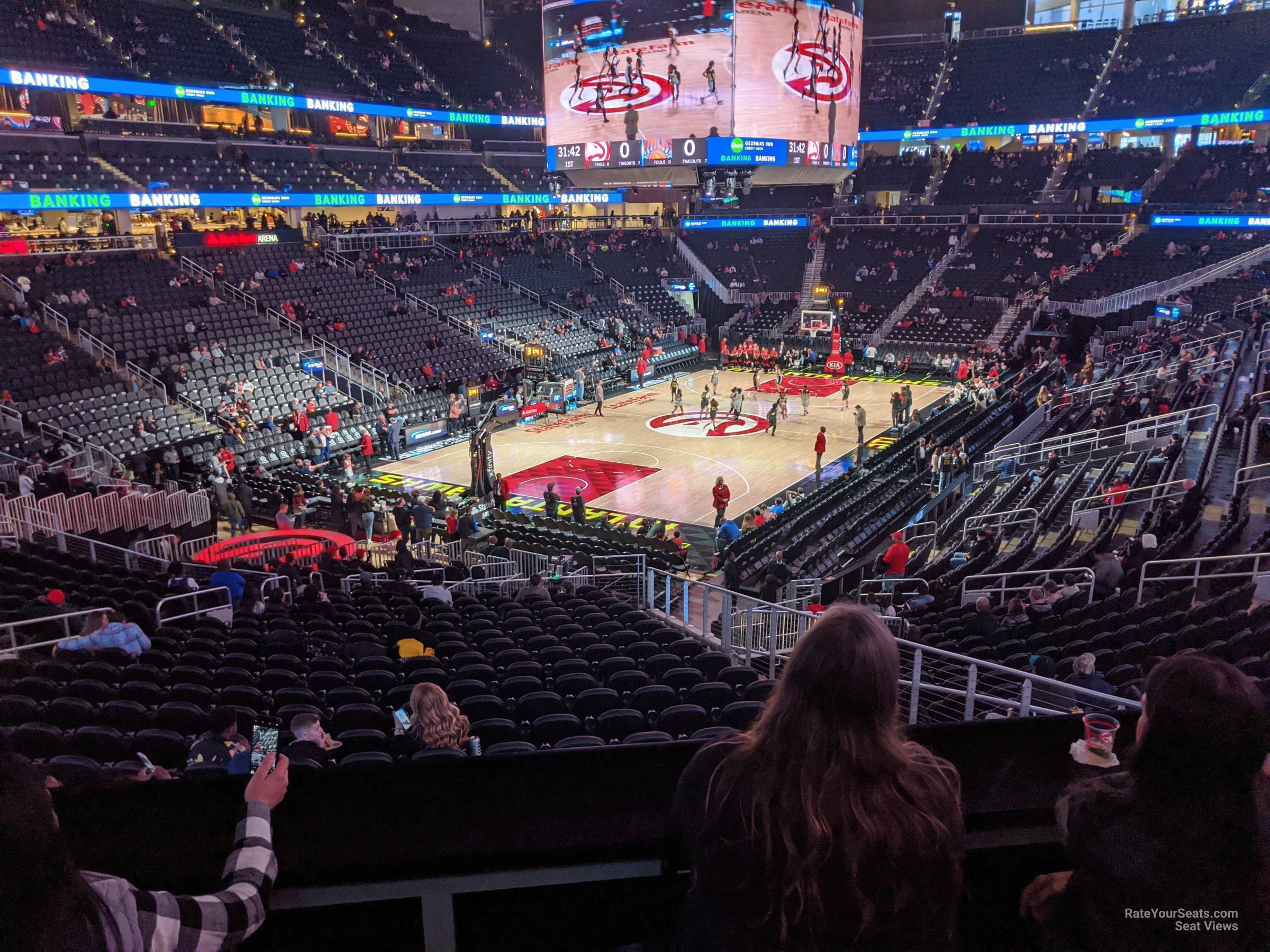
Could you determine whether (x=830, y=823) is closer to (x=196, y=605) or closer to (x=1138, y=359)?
(x=196, y=605)

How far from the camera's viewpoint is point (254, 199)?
34500 mm

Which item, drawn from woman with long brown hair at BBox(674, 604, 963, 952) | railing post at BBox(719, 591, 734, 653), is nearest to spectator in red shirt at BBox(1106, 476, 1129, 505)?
railing post at BBox(719, 591, 734, 653)

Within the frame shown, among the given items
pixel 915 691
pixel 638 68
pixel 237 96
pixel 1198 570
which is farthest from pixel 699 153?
pixel 237 96

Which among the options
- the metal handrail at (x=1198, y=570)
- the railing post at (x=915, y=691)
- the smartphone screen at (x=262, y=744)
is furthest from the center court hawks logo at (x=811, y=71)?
the smartphone screen at (x=262, y=744)

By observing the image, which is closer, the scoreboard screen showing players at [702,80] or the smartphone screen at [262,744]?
the smartphone screen at [262,744]

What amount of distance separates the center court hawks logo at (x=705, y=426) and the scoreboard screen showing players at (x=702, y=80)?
839 cm

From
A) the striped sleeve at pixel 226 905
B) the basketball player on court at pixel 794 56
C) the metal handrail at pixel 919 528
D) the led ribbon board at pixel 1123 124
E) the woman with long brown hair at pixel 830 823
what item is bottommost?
the metal handrail at pixel 919 528

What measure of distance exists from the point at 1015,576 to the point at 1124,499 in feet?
13.5

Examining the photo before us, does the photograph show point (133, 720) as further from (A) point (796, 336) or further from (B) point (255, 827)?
(A) point (796, 336)

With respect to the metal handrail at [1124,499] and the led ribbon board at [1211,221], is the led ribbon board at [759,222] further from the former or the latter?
the metal handrail at [1124,499]

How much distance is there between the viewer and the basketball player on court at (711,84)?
2189 centimetres

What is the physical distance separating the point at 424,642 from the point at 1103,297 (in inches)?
1399

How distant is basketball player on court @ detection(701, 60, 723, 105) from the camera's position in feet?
71.8

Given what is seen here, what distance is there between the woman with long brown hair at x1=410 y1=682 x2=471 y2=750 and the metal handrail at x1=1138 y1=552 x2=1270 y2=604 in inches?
310
